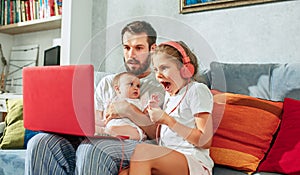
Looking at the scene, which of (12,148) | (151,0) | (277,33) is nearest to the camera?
(277,33)

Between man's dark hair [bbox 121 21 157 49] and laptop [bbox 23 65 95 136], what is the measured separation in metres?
0.16

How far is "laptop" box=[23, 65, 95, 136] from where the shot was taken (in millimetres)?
1248

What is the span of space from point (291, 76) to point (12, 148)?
1482mm

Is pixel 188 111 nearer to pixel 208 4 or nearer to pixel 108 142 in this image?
pixel 108 142

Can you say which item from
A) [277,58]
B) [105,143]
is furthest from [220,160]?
[277,58]

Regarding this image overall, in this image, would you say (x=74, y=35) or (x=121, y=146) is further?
(x=74, y=35)

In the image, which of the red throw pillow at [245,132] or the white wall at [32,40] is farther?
the white wall at [32,40]

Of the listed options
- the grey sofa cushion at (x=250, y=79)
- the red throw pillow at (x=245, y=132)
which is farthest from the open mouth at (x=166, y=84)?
the grey sofa cushion at (x=250, y=79)

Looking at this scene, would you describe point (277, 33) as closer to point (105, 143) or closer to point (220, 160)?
point (220, 160)

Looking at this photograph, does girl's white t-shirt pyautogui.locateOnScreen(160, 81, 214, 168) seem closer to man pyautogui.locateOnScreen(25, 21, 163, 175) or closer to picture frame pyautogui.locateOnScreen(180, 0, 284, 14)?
man pyautogui.locateOnScreen(25, 21, 163, 175)

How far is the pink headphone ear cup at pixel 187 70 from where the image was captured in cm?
123

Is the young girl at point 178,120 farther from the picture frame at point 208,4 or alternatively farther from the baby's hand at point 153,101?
the picture frame at point 208,4

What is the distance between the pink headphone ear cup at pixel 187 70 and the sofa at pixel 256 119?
16 cm

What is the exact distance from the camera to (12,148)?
2217 millimetres
